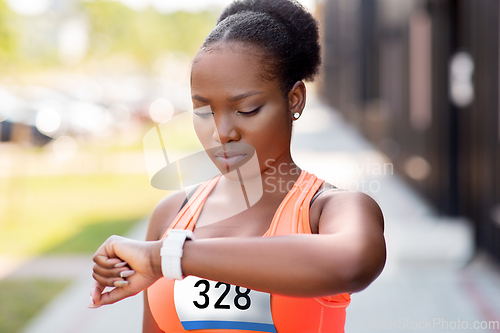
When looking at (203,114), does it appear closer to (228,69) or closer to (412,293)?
(228,69)

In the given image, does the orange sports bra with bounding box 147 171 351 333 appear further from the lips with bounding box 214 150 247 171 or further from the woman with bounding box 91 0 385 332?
the lips with bounding box 214 150 247 171

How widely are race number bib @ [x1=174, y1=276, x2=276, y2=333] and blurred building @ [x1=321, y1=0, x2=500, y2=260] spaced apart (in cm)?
427

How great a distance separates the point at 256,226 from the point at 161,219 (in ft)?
1.07

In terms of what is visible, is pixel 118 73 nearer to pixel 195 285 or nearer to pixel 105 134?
pixel 105 134

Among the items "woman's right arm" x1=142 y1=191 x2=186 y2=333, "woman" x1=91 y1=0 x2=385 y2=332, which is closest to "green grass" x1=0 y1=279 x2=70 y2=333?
"woman's right arm" x1=142 y1=191 x2=186 y2=333

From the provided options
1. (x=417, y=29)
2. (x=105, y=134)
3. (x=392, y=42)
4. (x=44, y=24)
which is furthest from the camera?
(x=44, y=24)

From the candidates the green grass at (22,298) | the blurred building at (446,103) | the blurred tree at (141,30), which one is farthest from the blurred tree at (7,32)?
the blurred tree at (141,30)

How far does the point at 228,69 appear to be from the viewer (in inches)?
48.6

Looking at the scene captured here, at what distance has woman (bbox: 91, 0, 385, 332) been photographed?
106 cm

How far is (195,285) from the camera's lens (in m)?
1.38

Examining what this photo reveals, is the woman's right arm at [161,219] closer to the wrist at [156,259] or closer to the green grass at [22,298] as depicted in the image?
the wrist at [156,259]

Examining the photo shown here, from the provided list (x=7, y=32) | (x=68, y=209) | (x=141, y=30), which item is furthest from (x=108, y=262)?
(x=141, y=30)

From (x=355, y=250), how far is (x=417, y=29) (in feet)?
28.6

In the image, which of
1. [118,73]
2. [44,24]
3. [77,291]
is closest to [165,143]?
[77,291]
